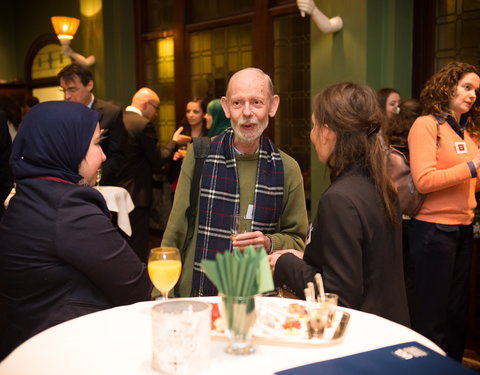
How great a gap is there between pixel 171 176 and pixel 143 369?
439cm

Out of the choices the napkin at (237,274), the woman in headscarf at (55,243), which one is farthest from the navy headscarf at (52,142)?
the napkin at (237,274)

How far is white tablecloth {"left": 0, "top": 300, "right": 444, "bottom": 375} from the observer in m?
1.27

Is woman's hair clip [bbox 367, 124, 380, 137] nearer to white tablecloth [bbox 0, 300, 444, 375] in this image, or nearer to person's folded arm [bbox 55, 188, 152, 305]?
white tablecloth [bbox 0, 300, 444, 375]

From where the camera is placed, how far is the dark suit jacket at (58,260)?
179cm

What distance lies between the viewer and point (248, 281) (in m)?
1.24

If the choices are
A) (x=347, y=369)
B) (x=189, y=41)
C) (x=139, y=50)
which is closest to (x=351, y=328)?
(x=347, y=369)

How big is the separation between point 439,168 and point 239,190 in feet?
4.55

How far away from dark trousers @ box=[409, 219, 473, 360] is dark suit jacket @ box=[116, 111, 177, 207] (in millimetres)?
2591

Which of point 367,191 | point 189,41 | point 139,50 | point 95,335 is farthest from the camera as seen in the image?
point 139,50

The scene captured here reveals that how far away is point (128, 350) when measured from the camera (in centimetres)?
137

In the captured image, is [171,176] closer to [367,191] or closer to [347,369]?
[367,191]

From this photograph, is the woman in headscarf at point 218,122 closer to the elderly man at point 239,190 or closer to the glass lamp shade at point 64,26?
the elderly man at point 239,190

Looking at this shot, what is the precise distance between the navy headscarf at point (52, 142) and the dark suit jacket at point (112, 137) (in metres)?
2.66

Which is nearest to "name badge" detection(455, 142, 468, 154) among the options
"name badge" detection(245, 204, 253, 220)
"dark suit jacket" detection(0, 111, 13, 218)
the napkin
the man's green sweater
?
the man's green sweater
